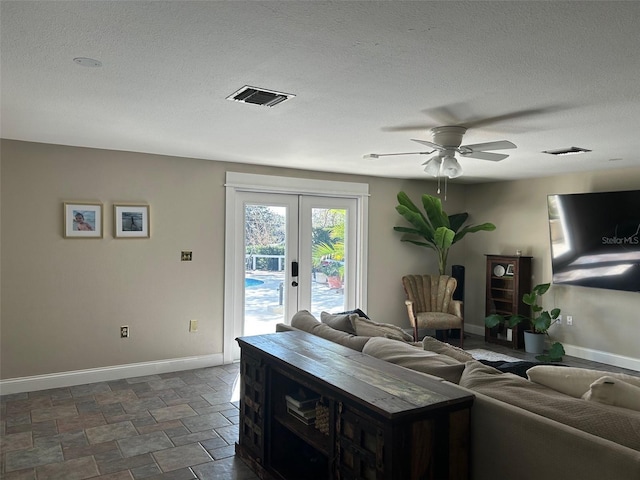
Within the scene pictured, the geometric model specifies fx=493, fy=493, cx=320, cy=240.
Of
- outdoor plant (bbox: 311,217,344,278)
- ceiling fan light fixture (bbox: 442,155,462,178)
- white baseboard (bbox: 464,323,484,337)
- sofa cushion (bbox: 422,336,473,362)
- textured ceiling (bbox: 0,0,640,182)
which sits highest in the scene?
textured ceiling (bbox: 0,0,640,182)

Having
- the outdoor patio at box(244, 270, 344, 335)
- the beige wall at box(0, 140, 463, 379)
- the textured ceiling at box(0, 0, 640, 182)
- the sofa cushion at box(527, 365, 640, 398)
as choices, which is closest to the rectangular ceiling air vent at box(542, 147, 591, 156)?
the textured ceiling at box(0, 0, 640, 182)

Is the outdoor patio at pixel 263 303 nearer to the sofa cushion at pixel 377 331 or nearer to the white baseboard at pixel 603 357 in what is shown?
the sofa cushion at pixel 377 331

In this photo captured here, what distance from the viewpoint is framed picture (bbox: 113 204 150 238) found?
484cm

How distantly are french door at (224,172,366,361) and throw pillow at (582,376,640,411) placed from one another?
4134 mm

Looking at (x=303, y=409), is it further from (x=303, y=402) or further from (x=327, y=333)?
(x=327, y=333)

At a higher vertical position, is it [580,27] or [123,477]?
[580,27]

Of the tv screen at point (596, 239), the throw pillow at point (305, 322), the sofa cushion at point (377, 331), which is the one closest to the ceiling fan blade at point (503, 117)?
the sofa cushion at point (377, 331)

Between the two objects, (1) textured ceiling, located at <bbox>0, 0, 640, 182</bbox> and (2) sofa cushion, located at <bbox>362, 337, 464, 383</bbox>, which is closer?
(1) textured ceiling, located at <bbox>0, 0, 640, 182</bbox>

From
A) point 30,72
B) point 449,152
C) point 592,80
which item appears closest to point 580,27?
point 592,80

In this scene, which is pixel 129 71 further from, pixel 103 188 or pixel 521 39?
pixel 103 188

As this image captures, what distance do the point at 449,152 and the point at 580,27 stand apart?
70.9 inches

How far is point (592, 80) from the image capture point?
99.4 inches

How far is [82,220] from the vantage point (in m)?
4.65

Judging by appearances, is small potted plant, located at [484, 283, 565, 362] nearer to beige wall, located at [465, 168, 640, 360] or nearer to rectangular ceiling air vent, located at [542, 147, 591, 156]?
beige wall, located at [465, 168, 640, 360]
